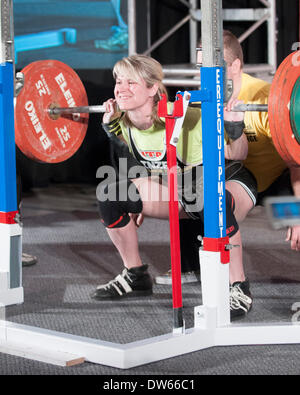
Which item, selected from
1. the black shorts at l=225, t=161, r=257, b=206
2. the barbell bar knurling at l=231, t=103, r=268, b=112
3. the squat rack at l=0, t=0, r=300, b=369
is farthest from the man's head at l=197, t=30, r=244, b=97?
the squat rack at l=0, t=0, r=300, b=369

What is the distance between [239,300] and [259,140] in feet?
2.40

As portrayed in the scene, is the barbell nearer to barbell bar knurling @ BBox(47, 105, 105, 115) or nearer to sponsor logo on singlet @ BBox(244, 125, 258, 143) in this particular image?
barbell bar knurling @ BBox(47, 105, 105, 115)

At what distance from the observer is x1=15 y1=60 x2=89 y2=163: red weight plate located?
352 cm

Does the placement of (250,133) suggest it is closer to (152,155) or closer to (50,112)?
(152,155)

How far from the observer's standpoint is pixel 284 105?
277 centimetres

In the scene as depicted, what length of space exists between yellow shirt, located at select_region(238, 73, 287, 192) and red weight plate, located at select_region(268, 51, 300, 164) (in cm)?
53

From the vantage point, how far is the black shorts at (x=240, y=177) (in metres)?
3.31

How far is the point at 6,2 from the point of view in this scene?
3.08 metres

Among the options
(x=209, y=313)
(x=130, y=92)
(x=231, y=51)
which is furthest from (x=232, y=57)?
(x=209, y=313)

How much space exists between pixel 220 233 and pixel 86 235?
97.4 inches

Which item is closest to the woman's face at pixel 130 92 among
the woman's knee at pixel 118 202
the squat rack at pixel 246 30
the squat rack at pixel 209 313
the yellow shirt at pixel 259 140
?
the woman's knee at pixel 118 202

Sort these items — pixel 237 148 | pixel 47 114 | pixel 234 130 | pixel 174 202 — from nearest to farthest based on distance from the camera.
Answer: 1. pixel 174 202
2. pixel 234 130
3. pixel 237 148
4. pixel 47 114

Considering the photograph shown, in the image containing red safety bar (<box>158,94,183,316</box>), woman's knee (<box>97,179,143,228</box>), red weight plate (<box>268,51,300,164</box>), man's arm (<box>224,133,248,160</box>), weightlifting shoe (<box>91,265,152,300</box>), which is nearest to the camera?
red safety bar (<box>158,94,183,316</box>)

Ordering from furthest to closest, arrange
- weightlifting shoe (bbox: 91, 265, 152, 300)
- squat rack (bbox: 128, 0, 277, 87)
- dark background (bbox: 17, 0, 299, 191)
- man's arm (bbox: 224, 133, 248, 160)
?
dark background (bbox: 17, 0, 299, 191) < squat rack (bbox: 128, 0, 277, 87) < weightlifting shoe (bbox: 91, 265, 152, 300) < man's arm (bbox: 224, 133, 248, 160)
